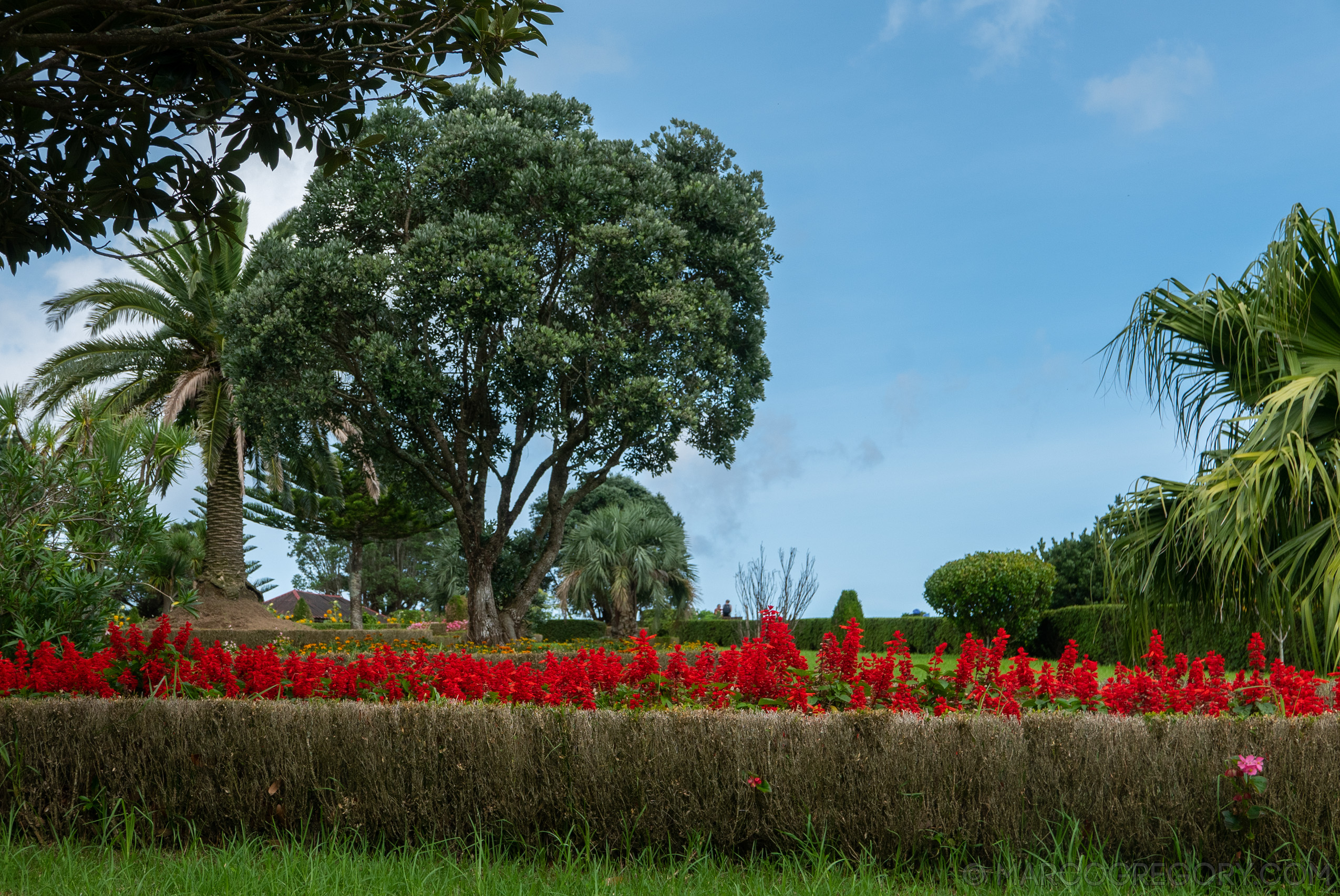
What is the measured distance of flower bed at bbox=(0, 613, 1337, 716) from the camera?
4203mm

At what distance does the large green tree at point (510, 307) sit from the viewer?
15383 mm

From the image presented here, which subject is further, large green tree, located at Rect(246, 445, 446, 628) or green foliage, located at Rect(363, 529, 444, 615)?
green foliage, located at Rect(363, 529, 444, 615)

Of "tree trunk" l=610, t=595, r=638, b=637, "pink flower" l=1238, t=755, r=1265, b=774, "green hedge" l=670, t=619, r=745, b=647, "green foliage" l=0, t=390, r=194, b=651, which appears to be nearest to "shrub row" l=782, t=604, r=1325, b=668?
"pink flower" l=1238, t=755, r=1265, b=774

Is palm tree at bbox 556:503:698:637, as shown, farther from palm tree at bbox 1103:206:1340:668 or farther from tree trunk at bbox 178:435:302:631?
palm tree at bbox 1103:206:1340:668

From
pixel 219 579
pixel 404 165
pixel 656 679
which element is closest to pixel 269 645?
pixel 656 679

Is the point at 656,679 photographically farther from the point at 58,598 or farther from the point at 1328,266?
the point at 1328,266

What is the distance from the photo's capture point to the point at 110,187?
4.19 m

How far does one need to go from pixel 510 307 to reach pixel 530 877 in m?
12.7

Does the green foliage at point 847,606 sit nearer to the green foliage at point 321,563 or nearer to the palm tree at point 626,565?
the palm tree at point 626,565

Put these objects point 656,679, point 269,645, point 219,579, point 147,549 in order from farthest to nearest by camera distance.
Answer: point 219,579 → point 147,549 → point 269,645 → point 656,679

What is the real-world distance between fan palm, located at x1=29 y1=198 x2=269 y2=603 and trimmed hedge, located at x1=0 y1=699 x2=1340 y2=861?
15979mm

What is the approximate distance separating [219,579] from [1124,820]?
2002 centimetres

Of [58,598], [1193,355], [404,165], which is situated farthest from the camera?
→ [404,165]

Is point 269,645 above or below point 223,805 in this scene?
above
